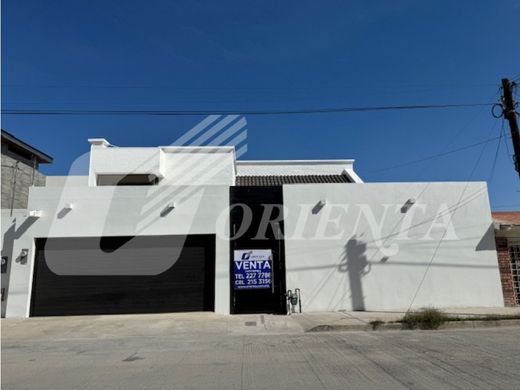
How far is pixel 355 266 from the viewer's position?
14.1 metres

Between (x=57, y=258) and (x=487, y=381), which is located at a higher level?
(x=57, y=258)

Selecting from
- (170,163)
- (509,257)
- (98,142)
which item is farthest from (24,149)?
(509,257)

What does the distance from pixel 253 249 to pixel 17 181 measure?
15535 millimetres

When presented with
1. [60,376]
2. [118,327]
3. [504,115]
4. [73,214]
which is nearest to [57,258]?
[73,214]

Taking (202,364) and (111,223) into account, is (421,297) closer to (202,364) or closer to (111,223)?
(202,364)

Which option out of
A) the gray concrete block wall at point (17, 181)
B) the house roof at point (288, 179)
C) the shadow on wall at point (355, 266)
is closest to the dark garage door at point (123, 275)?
the shadow on wall at point (355, 266)

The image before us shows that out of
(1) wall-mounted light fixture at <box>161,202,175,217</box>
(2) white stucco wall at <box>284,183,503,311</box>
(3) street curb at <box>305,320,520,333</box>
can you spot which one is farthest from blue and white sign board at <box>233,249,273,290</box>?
(3) street curb at <box>305,320,520,333</box>

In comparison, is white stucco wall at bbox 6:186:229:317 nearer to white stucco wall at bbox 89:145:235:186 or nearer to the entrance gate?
the entrance gate

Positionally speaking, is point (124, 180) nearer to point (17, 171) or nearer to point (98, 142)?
point (98, 142)

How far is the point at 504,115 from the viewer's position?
12.9m

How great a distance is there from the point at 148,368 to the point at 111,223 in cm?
842

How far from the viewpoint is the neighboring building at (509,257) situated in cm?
1412

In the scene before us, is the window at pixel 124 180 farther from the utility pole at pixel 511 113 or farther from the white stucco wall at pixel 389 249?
the utility pole at pixel 511 113

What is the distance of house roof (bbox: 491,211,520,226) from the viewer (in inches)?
585
